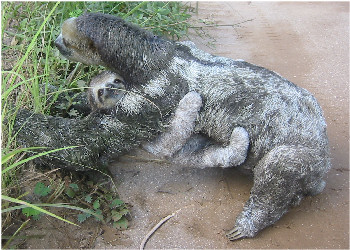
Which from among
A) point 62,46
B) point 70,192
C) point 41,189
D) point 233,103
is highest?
point 62,46

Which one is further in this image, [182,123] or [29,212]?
[182,123]

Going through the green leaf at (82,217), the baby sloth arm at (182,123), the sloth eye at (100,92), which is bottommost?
the green leaf at (82,217)

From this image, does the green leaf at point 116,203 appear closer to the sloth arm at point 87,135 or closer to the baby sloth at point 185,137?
the sloth arm at point 87,135

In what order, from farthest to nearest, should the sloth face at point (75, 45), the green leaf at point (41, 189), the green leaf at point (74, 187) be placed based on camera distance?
the green leaf at point (74, 187) < the sloth face at point (75, 45) < the green leaf at point (41, 189)

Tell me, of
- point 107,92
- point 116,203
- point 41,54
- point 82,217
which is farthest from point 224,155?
point 41,54

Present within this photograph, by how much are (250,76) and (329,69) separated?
214cm

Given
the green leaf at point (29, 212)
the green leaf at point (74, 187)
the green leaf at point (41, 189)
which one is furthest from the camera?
the green leaf at point (74, 187)

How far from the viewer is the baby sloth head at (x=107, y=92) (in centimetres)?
348

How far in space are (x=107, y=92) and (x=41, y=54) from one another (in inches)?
47.6

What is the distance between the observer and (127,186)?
3.75 meters

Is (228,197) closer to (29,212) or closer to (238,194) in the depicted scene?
(238,194)

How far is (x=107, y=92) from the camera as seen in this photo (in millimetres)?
3482

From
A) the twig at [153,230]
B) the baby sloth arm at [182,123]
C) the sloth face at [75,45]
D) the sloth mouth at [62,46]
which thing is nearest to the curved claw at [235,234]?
the twig at [153,230]

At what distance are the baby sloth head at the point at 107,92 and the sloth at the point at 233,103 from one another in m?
0.07
